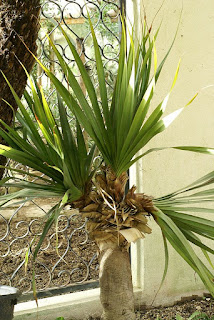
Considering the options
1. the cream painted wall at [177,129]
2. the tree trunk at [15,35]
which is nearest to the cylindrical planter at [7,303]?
the tree trunk at [15,35]

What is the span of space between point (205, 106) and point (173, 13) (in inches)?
26.1

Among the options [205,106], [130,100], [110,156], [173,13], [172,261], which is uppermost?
[173,13]

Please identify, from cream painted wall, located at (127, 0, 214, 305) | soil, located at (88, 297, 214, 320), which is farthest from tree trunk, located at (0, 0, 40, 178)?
soil, located at (88, 297, 214, 320)

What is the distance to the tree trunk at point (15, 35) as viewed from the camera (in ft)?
8.09

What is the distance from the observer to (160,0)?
154 inches

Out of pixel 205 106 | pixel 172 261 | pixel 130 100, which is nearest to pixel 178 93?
pixel 205 106

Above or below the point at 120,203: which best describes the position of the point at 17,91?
above

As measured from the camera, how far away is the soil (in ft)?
12.9

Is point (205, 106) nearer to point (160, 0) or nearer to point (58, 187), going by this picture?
point (160, 0)

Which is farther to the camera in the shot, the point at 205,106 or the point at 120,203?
the point at 205,106

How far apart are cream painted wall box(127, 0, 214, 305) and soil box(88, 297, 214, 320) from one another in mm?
62

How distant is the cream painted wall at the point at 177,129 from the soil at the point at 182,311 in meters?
0.06

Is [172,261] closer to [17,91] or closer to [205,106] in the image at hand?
[205,106]

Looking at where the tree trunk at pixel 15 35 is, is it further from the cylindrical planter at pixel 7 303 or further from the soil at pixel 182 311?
the soil at pixel 182 311
